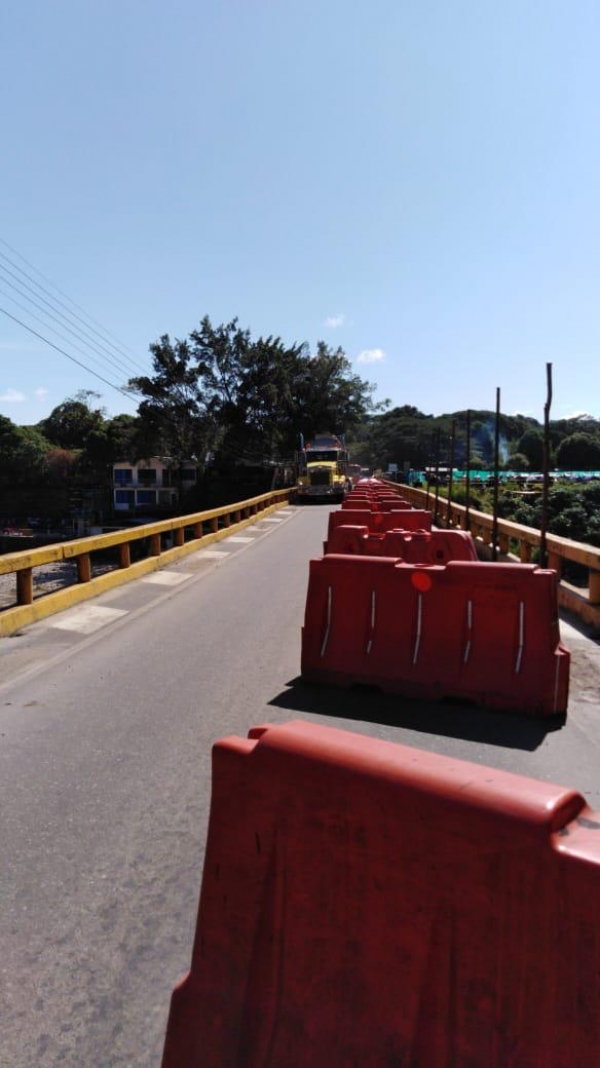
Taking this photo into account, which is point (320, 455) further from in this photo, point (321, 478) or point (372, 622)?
A: point (372, 622)

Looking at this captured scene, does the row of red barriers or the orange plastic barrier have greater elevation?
the orange plastic barrier

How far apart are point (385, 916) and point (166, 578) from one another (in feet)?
37.2

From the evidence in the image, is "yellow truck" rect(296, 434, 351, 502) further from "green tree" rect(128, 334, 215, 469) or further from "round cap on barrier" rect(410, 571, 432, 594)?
"round cap on barrier" rect(410, 571, 432, 594)

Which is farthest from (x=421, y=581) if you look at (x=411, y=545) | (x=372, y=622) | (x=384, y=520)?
(x=384, y=520)

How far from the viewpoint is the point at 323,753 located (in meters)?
2.09

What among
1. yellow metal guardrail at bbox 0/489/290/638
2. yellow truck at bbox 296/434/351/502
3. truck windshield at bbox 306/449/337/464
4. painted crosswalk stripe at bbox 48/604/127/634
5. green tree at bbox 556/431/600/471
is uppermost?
green tree at bbox 556/431/600/471

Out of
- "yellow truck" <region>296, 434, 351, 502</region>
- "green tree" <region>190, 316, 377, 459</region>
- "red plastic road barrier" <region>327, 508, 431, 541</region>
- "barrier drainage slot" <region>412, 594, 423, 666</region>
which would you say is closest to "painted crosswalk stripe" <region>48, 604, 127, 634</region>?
"barrier drainage slot" <region>412, 594, 423, 666</region>

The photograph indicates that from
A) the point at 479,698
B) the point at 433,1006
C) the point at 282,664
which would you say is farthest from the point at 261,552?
the point at 433,1006

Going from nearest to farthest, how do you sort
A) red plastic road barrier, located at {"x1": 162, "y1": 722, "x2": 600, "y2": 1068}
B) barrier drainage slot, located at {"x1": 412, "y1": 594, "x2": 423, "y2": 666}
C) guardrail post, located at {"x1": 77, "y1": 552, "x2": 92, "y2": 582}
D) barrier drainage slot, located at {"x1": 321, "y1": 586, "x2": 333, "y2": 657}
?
red plastic road barrier, located at {"x1": 162, "y1": 722, "x2": 600, "y2": 1068} < barrier drainage slot, located at {"x1": 412, "y1": 594, "x2": 423, "y2": 666} < barrier drainage slot, located at {"x1": 321, "y1": 586, "x2": 333, "y2": 657} < guardrail post, located at {"x1": 77, "y1": 552, "x2": 92, "y2": 582}

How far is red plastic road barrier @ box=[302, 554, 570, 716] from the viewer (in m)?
5.55

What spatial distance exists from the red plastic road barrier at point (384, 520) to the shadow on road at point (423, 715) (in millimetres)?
7167

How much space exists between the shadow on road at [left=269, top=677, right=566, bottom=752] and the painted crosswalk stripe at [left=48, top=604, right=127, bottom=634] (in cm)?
360

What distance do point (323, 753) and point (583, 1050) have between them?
0.91 metres

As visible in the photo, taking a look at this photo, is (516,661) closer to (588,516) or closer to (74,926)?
(74,926)
